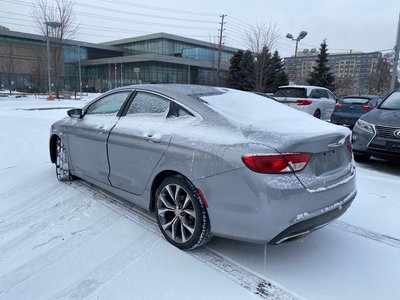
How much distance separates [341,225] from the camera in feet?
12.3

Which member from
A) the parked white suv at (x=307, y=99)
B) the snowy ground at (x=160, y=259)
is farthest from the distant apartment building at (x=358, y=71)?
the snowy ground at (x=160, y=259)

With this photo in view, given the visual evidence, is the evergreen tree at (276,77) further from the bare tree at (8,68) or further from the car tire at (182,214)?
the bare tree at (8,68)

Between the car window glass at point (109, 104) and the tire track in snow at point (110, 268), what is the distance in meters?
1.62

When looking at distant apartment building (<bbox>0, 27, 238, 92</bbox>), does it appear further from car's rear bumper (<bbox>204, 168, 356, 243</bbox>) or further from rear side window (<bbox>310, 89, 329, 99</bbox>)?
car's rear bumper (<bbox>204, 168, 356, 243</bbox>)

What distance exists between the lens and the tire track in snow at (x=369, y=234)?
3381 millimetres

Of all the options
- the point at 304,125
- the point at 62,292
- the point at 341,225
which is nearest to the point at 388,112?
the point at 341,225

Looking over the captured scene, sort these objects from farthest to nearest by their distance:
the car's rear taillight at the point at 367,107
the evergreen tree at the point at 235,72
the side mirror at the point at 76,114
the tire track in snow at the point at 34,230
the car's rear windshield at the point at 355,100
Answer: the evergreen tree at the point at 235,72, the car's rear windshield at the point at 355,100, the car's rear taillight at the point at 367,107, the side mirror at the point at 76,114, the tire track in snow at the point at 34,230

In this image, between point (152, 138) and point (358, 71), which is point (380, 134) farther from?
point (358, 71)

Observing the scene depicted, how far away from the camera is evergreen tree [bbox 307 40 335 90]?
3638cm

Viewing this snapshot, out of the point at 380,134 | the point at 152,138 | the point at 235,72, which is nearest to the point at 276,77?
the point at 235,72

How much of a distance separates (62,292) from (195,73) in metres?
74.5

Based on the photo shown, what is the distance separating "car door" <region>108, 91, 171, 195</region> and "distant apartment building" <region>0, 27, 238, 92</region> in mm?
60766

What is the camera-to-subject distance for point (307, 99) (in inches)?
509

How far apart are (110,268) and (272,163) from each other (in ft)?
5.44
